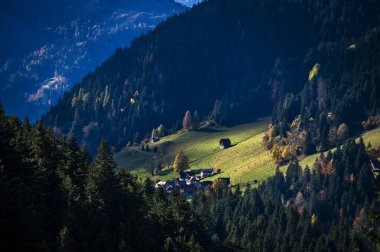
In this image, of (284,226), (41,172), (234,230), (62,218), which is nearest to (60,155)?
(41,172)

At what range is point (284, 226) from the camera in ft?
475

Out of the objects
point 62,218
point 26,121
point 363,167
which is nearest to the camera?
point 62,218

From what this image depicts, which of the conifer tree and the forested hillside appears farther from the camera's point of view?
the conifer tree

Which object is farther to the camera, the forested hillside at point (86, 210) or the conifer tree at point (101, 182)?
the conifer tree at point (101, 182)

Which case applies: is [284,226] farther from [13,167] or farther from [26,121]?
[13,167]

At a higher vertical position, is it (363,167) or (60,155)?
(60,155)

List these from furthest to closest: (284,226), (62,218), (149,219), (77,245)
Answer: (284,226), (149,219), (62,218), (77,245)

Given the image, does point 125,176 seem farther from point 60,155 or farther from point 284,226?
point 284,226

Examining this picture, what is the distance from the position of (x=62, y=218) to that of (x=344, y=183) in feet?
451

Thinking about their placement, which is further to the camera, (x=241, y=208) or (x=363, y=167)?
(x=363, y=167)

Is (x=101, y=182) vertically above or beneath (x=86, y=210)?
above

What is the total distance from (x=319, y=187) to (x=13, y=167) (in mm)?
138716

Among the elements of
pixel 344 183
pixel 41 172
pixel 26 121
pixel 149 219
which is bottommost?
pixel 344 183

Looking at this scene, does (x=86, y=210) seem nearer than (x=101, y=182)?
Yes
